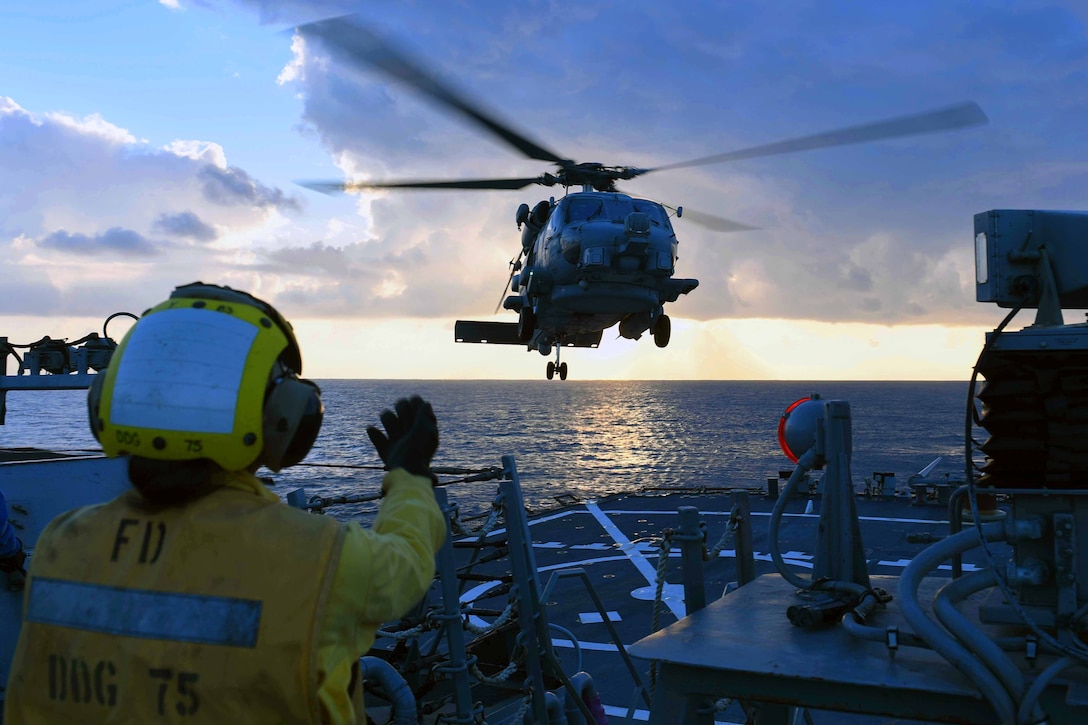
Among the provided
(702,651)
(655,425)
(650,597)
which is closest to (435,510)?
(702,651)

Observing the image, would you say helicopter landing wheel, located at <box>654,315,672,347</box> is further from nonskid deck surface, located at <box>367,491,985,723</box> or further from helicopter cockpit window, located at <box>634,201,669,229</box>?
nonskid deck surface, located at <box>367,491,985,723</box>

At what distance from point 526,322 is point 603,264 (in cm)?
378

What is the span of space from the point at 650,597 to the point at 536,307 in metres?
6.49

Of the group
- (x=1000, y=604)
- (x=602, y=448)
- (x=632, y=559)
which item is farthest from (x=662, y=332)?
(x=602, y=448)

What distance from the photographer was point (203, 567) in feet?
6.19

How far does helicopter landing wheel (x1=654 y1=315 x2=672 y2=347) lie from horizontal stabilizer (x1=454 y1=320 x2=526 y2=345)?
413 cm

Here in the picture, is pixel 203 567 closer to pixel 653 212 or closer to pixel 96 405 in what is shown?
pixel 96 405

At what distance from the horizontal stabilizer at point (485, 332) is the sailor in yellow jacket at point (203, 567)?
1852 centimetres

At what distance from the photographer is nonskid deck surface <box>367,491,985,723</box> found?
12672 mm

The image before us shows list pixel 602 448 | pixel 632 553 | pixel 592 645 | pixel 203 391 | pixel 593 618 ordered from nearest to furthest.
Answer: pixel 203 391
pixel 592 645
pixel 593 618
pixel 632 553
pixel 602 448

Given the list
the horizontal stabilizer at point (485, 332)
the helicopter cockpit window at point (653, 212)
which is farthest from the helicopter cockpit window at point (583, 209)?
the horizontal stabilizer at point (485, 332)

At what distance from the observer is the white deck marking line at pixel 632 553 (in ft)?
51.0

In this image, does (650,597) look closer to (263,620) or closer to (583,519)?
(583,519)

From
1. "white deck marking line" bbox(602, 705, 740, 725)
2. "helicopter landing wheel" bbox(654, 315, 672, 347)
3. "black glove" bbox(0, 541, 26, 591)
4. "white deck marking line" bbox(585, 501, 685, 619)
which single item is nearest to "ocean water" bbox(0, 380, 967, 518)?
"white deck marking line" bbox(585, 501, 685, 619)
